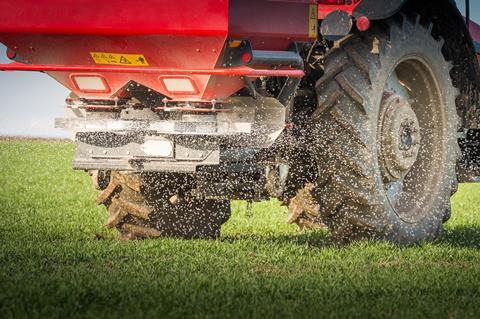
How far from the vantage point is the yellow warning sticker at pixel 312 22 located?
19.0ft

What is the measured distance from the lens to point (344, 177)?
6258 mm

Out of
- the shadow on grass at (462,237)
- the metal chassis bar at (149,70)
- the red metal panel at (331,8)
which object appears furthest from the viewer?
the shadow on grass at (462,237)

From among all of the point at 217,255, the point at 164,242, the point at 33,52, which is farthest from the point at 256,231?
the point at 33,52

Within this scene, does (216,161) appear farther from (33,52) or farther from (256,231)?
(256,231)

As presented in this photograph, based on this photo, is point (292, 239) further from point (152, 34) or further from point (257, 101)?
point (152, 34)

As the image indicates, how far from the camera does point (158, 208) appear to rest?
7047 mm

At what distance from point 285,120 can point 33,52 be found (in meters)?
1.59

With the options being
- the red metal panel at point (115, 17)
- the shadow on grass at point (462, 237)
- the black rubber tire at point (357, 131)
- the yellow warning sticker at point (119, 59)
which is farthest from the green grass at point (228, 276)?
the red metal panel at point (115, 17)

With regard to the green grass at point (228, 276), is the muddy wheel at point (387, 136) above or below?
above

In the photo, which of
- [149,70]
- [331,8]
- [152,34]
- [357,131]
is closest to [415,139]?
[357,131]

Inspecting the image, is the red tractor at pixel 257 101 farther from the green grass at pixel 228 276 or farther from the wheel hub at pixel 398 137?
the green grass at pixel 228 276

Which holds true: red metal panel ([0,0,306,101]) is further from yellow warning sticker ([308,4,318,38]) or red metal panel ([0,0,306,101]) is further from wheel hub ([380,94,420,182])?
wheel hub ([380,94,420,182])

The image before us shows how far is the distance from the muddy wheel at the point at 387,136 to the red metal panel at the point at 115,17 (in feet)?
3.69

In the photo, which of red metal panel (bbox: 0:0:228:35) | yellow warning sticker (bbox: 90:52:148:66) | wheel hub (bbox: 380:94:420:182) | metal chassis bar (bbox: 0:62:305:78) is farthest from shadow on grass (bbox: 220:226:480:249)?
red metal panel (bbox: 0:0:228:35)
